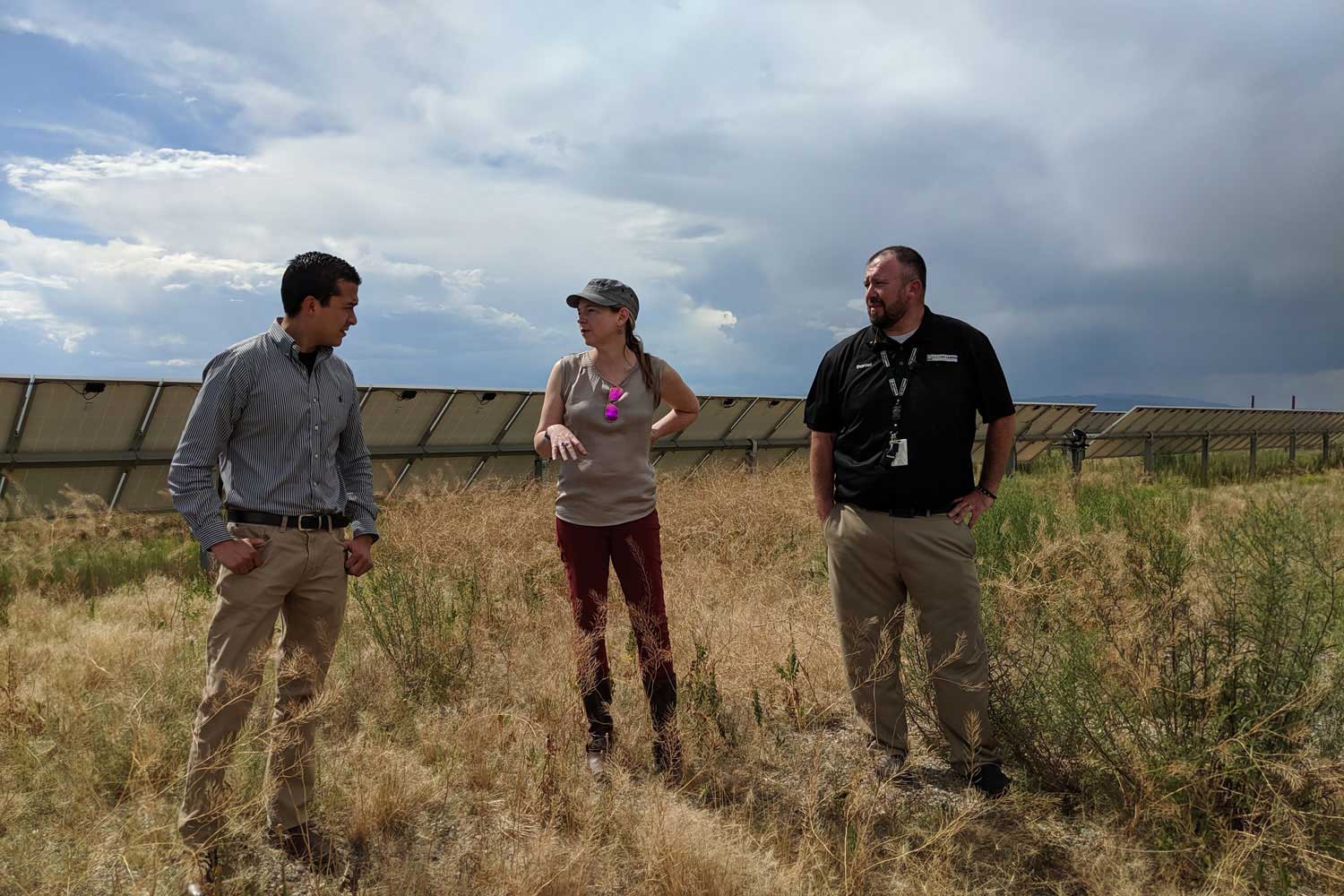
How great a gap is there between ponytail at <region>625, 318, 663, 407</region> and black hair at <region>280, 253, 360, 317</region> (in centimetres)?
128

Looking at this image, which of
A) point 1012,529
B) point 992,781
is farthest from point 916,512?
point 1012,529

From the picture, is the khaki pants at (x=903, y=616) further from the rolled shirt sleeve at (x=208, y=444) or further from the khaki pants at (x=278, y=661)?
the rolled shirt sleeve at (x=208, y=444)

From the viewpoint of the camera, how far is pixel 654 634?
3.87m

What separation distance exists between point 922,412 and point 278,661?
2.68 meters

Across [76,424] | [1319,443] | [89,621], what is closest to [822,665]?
[89,621]

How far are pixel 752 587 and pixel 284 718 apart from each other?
394 cm

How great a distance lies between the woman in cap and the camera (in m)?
3.83

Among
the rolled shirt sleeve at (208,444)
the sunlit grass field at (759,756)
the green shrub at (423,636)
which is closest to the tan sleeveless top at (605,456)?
the sunlit grass field at (759,756)

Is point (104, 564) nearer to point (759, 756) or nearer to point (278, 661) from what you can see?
point (278, 661)

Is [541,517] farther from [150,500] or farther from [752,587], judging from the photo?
[150,500]

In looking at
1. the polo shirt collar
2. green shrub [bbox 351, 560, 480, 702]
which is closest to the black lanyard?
the polo shirt collar

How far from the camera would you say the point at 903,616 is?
12.9 feet

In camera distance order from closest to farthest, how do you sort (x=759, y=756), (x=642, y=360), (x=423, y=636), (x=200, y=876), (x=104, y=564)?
(x=200, y=876) < (x=642, y=360) < (x=759, y=756) < (x=423, y=636) < (x=104, y=564)

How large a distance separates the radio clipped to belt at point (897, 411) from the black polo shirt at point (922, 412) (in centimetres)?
1
